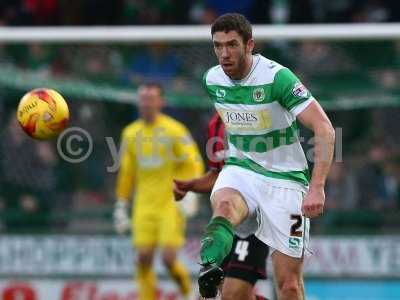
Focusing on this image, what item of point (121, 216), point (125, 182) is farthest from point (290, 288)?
point (125, 182)

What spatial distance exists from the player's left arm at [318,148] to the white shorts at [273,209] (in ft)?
1.35

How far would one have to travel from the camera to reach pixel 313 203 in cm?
627

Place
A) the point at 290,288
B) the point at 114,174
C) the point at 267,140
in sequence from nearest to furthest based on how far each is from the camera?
the point at 290,288 → the point at 267,140 → the point at 114,174

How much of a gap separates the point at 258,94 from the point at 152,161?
4.82m

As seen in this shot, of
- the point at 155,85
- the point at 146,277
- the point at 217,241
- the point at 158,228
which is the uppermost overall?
the point at 155,85

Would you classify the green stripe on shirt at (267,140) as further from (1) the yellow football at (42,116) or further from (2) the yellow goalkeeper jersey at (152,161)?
(2) the yellow goalkeeper jersey at (152,161)

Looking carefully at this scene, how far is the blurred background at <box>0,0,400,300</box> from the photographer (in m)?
11.4

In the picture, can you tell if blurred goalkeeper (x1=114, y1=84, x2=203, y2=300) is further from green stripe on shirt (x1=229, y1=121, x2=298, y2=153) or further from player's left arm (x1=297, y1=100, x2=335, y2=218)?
player's left arm (x1=297, y1=100, x2=335, y2=218)

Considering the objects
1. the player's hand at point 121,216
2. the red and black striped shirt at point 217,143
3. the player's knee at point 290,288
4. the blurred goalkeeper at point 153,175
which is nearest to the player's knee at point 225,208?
the player's knee at point 290,288

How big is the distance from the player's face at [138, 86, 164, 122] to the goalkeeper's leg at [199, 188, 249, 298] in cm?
462

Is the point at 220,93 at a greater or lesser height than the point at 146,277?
greater

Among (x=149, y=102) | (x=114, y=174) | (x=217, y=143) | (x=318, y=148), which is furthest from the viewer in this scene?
(x=114, y=174)

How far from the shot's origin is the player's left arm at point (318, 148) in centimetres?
632

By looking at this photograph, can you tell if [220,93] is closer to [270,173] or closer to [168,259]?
[270,173]
